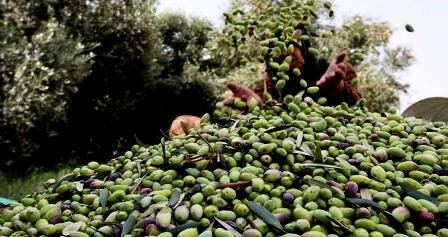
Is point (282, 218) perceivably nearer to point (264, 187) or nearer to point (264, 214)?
point (264, 214)

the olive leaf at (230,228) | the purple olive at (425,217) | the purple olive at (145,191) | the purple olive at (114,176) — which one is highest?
the purple olive at (114,176)

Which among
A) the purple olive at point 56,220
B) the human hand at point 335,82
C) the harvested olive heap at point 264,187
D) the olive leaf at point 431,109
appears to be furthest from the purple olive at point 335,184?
the olive leaf at point 431,109

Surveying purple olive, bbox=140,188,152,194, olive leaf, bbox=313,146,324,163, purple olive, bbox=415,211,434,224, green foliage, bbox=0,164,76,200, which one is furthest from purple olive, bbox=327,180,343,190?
green foliage, bbox=0,164,76,200

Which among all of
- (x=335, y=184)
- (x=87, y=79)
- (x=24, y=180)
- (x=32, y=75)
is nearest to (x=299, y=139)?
(x=335, y=184)

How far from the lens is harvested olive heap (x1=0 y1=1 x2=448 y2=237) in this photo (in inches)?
67.0

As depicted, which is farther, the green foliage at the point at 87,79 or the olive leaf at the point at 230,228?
the green foliage at the point at 87,79

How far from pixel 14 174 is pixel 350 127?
9576 millimetres

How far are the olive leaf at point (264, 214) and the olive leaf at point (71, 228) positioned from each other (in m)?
0.53

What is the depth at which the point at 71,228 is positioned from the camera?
1771mm

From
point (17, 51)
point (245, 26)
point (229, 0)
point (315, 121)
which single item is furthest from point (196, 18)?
point (315, 121)

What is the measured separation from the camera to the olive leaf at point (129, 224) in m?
1.73

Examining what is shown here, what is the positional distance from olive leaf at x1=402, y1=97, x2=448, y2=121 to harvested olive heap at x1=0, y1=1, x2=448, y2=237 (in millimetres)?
1220

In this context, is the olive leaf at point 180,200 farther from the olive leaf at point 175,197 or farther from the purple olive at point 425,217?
the purple olive at point 425,217

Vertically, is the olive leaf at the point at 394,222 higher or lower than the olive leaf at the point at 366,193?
lower
